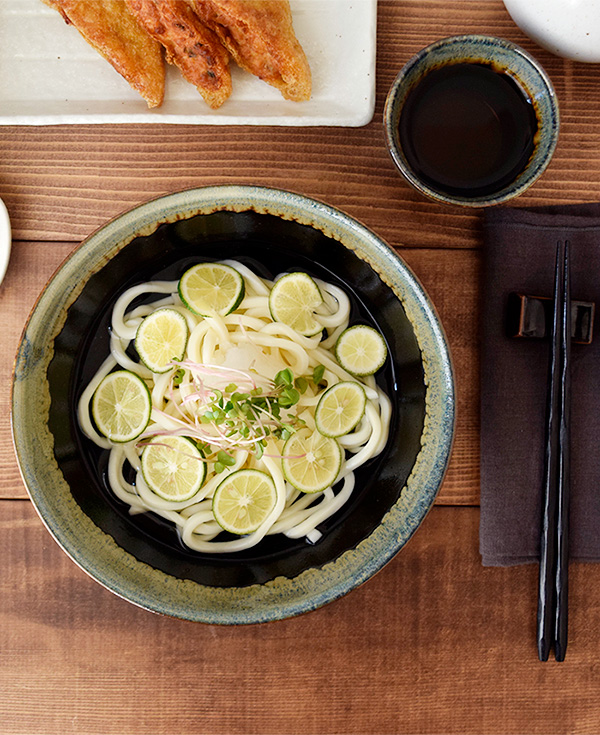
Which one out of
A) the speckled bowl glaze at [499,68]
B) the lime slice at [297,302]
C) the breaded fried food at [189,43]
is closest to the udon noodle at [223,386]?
the lime slice at [297,302]

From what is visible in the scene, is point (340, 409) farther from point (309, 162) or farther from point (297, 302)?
point (309, 162)

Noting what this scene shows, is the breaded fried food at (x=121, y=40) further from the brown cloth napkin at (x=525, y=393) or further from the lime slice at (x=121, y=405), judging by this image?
the brown cloth napkin at (x=525, y=393)

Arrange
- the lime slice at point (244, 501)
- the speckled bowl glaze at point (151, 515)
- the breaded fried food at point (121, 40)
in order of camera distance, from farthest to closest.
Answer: the breaded fried food at point (121, 40), the lime slice at point (244, 501), the speckled bowl glaze at point (151, 515)

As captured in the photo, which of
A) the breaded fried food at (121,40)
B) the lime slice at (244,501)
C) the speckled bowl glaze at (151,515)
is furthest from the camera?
the breaded fried food at (121,40)

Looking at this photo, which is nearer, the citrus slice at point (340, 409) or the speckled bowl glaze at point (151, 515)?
the speckled bowl glaze at point (151, 515)

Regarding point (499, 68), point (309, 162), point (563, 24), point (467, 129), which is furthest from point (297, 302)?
point (563, 24)

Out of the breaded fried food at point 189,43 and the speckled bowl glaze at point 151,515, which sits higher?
the breaded fried food at point 189,43
